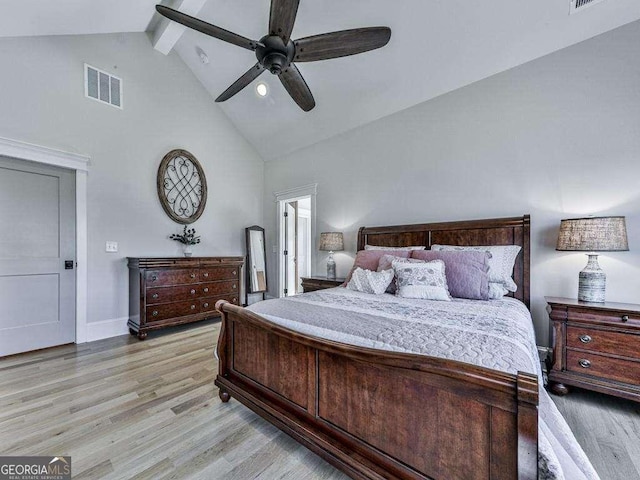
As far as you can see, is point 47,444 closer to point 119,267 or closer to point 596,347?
point 119,267

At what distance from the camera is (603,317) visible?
1.97 metres

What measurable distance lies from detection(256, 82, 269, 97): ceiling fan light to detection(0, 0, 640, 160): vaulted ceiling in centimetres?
7

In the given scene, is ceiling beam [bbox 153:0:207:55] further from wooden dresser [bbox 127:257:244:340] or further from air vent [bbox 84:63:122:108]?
wooden dresser [bbox 127:257:244:340]

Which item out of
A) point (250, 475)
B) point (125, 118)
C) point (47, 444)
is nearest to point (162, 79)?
point (125, 118)


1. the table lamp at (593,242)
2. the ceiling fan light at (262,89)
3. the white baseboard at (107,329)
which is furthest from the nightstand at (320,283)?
the ceiling fan light at (262,89)

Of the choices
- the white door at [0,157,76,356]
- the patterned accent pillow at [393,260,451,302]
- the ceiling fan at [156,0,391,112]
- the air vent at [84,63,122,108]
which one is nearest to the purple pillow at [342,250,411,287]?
the patterned accent pillow at [393,260,451,302]

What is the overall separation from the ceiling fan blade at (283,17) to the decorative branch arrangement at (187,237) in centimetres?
305

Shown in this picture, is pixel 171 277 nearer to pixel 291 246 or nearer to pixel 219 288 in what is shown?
pixel 219 288

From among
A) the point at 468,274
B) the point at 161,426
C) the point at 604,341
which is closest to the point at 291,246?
the point at 468,274

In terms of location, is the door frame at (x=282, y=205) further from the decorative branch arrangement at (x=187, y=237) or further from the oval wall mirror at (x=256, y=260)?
the decorative branch arrangement at (x=187, y=237)

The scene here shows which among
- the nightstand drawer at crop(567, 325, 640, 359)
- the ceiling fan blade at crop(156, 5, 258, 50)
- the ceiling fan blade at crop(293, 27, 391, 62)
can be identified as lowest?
the nightstand drawer at crop(567, 325, 640, 359)

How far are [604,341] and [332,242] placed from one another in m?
2.74

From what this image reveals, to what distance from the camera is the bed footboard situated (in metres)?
0.90

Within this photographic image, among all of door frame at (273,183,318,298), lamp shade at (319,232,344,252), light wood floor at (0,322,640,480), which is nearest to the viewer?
light wood floor at (0,322,640,480)
